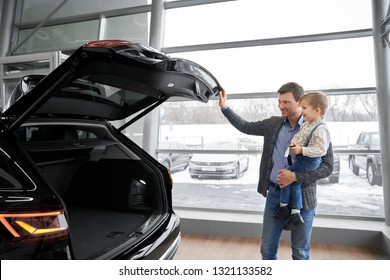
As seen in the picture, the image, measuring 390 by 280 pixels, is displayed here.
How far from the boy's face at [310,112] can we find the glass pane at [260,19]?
2374 millimetres

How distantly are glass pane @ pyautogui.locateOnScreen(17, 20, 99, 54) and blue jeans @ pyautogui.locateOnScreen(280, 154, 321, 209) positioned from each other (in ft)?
14.4

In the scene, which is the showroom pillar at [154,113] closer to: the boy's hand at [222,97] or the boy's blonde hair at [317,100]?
the boy's hand at [222,97]

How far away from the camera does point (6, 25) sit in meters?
5.74

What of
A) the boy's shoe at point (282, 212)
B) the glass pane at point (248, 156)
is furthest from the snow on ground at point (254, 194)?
the boy's shoe at point (282, 212)

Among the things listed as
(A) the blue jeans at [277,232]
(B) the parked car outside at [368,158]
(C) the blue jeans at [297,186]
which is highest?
(B) the parked car outside at [368,158]

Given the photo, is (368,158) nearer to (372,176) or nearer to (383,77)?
(372,176)

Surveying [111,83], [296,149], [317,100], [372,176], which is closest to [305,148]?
[296,149]

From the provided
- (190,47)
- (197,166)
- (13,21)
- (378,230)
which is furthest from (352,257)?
(13,21)

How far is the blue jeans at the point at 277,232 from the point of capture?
74.2 inches

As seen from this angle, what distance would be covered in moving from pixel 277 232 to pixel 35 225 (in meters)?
1.51

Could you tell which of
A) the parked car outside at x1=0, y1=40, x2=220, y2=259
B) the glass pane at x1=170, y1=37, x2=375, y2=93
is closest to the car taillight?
the parked car outside at x1=0, y1=40, x2=220, y2=259

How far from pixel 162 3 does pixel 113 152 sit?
306cm

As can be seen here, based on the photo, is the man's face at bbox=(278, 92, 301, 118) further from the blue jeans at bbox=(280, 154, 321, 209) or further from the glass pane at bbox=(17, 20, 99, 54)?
the glass pane at bbox=(17, 20, 99, 54)

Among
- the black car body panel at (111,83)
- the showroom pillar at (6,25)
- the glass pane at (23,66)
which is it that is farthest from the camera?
the showroom pillar at (6,25)
